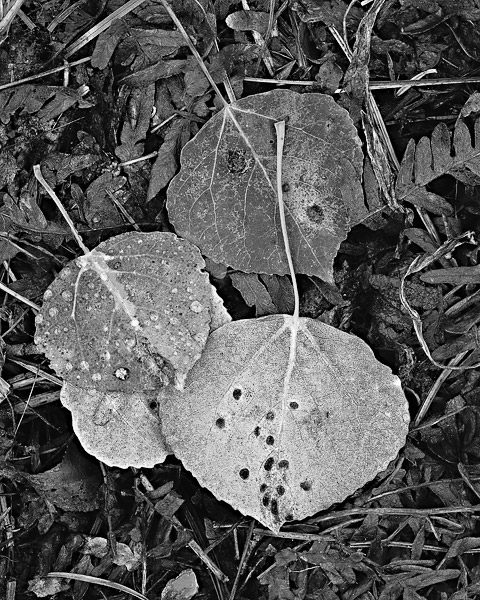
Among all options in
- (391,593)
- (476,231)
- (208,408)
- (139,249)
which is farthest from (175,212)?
(391,593)

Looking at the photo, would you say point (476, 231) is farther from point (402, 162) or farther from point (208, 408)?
point (208, 408)

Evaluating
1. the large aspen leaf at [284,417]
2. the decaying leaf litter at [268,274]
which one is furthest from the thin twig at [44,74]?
the large aspen leaf at [284,417]

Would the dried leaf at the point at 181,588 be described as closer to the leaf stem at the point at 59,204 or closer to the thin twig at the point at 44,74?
the leaf stem at the point at 59,204

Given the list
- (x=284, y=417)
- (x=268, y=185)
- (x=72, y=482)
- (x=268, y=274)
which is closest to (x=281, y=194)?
(x=268, y=185)

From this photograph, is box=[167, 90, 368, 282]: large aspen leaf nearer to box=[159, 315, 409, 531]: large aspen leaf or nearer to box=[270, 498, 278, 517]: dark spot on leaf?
box=[159, 315, 409, 531]: large aspen leaf

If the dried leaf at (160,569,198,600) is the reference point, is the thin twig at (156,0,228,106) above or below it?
above

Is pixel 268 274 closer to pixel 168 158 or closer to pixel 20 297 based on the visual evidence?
pixel 168 158

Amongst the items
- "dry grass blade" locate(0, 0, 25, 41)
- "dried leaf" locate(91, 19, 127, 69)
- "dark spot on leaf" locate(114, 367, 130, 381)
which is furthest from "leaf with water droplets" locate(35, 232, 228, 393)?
"dry grass blade" locate(0, 0, 25, 41)
